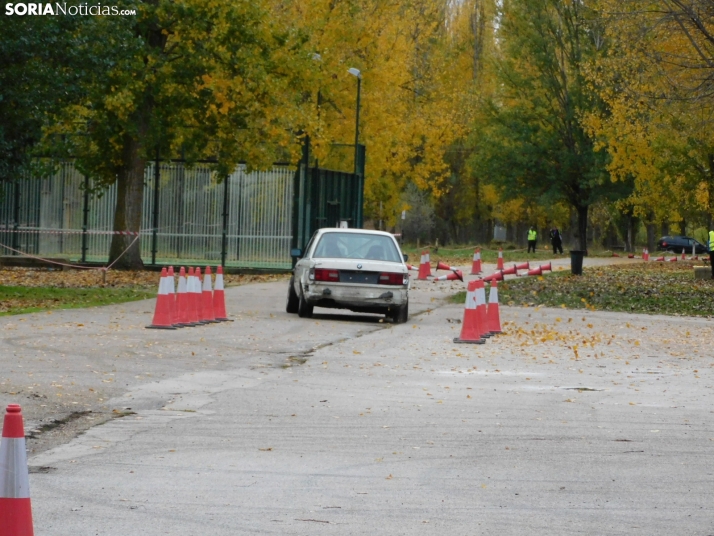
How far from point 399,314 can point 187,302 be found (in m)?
3.93

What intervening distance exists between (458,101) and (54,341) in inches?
2084

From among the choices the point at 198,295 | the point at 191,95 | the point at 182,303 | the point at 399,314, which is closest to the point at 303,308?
the point at 399,314

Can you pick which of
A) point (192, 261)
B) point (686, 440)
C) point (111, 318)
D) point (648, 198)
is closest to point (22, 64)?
point (111, 318)

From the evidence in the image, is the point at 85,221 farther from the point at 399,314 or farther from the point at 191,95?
the point at 399,314

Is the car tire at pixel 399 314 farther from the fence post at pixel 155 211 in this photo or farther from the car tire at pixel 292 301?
the fence post at pixel 155 211

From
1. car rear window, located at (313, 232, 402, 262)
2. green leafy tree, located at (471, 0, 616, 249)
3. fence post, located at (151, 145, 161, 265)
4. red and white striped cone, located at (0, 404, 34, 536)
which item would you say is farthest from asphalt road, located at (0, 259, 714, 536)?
green leafy tree, located at (471, 0, 616, 249)

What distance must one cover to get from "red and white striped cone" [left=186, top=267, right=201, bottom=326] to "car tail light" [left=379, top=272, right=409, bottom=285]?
3.09 meters

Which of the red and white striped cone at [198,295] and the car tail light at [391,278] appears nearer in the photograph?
the red and white striped cone at [198,295]

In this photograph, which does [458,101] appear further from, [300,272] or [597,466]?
[597,466]

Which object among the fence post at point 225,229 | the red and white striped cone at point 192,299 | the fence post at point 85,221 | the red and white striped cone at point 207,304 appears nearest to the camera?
the red and white striped cone at point 192,299

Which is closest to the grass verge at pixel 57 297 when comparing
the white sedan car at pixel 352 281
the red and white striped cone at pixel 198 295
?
the red and white striped cone at pixel 198 295

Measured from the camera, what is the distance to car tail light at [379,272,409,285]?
69.6 ft

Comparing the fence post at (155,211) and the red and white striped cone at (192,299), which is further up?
the fence post at (155,211)

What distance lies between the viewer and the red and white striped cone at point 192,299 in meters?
19.4
